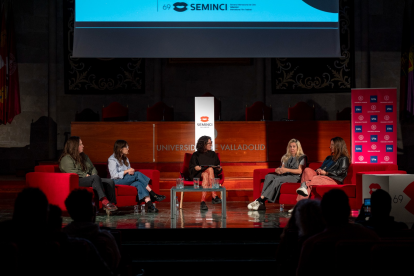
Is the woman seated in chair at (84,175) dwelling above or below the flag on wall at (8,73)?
below

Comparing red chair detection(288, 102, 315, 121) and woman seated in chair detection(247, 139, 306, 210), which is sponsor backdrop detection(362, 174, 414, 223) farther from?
red chair detection(288, 102, 315, 121)

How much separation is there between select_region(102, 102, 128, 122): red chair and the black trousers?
12.7ft

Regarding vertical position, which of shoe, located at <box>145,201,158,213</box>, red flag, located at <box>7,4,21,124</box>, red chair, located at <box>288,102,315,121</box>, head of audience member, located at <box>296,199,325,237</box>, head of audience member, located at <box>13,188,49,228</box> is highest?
red flag, located at <box>7,4,21,124</box>

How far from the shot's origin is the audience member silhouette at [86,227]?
2062 mm

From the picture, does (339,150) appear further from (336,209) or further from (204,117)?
(336,209)

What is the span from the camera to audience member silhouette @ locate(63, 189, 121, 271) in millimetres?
2062

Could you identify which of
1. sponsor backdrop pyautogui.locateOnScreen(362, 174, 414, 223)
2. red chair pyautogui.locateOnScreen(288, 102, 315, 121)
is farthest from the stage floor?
red chair pyautogui.locateOnScreen(288, 102, 315, 121)

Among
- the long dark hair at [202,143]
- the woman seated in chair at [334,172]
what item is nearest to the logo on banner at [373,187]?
the woman seated in chair at [334,172]

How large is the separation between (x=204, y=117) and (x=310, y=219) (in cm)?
424

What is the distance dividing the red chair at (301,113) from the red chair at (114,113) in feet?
11.4

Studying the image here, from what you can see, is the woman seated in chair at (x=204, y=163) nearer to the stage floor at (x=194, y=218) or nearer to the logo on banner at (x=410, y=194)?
the stage floor at (x=194, y=218)

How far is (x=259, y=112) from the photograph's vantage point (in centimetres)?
880

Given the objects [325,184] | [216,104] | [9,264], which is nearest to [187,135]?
[216,104]

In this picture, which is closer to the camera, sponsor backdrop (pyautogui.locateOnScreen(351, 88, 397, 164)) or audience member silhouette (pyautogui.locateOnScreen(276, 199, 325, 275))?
audience member silhouette (pyautogui.locateOnScreen(276, 199, 325, 275))
